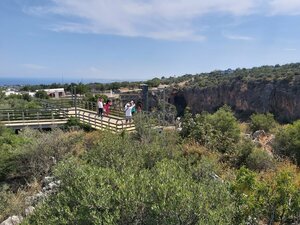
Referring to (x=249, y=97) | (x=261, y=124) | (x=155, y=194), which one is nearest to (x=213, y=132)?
(x=155, y=194)

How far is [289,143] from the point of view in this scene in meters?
13.0

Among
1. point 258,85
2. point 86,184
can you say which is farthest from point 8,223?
point 258,85

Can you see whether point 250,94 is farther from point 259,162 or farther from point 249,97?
point 259,162

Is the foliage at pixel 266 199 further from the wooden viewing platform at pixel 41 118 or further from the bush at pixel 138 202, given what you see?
the wooden viewing platform at pixel 41 118

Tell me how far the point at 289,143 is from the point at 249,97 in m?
50.4

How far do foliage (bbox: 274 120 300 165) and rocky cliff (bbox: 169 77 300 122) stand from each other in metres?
Answer: 40.5

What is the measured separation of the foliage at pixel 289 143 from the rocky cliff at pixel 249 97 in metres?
40.5

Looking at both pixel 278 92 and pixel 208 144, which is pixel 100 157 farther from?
pixel 278 92

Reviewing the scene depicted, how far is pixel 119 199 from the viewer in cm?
567

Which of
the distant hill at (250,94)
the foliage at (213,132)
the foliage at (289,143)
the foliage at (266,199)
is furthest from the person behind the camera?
the distant hill at (250,94)

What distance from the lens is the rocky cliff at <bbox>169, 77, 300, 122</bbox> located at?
177 feet

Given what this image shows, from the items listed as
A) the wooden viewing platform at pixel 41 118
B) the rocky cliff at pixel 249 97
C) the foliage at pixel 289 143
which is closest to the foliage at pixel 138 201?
the foliage at pixel 289 143

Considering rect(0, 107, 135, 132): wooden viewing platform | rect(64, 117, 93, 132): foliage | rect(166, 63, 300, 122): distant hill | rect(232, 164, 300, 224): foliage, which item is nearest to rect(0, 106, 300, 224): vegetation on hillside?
rect(232, 164, 300, 224): foliage

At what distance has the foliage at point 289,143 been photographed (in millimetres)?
12539
